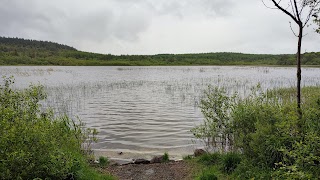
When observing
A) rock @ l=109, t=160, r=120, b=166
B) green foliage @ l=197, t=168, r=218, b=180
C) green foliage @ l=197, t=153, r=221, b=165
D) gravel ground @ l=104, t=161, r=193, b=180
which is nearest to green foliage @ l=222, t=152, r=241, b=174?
green foliage @ l=197, t=168, r=218, b=180

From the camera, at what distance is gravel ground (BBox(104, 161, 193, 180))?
8.81 m

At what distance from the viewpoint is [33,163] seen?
5.65 m

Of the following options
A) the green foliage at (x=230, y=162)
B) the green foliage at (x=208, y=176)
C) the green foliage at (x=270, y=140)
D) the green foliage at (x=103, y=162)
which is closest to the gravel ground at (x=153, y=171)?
the green foliage at (x=103, y=162)

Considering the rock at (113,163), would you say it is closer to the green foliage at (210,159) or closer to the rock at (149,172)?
the rock at (149,172)

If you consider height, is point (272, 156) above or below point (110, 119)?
above

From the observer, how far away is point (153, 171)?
9375 mm

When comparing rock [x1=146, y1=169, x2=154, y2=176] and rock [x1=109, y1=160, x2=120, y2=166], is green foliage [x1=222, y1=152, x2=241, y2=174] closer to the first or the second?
rock [x1=146, y1=169, x2=154, y2=176]

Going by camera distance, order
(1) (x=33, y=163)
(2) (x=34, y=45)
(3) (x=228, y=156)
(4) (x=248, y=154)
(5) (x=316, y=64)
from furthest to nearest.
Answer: (2) (x=34, y=45) → (5) (x=316, y=64) → (3) (x=228, y=156) → (4) (x=248, y=154) → (1) (x=33, y=163)

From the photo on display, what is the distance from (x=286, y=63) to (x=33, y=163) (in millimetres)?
94787

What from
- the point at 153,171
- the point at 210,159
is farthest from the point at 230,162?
the point at 153,171

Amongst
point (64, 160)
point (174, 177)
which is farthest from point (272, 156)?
point (64, 160)

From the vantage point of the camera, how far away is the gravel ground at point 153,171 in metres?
8.81

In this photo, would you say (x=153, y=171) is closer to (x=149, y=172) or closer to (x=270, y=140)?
(x=149, y=172)

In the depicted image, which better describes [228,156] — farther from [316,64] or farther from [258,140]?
[316,64]
